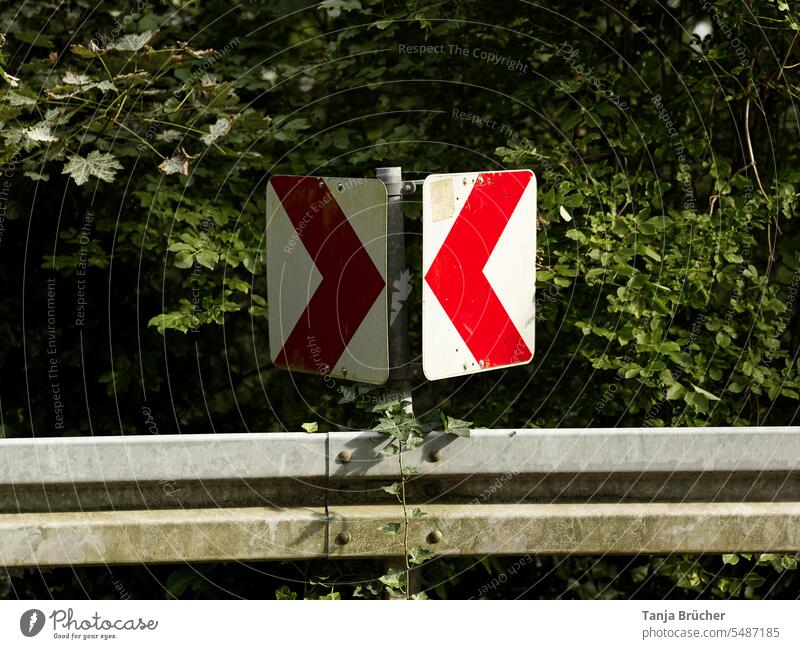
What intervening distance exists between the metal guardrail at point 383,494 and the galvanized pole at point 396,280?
170 mm

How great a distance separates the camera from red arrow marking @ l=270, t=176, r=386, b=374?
2494mm

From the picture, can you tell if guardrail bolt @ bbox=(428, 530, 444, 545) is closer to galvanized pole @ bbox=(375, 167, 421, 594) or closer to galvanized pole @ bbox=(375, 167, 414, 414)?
galvanized pole @ bbox=(375, 167, 421, 594)

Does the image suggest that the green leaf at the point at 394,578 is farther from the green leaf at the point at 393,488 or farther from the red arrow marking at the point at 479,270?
the red arrow marking at the point at 479,270

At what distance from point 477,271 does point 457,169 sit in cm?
164

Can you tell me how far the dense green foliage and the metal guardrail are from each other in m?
0.98

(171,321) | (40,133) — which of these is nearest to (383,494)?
(171,321)

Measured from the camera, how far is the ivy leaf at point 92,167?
3.34 metres

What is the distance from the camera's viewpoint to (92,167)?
3.38m

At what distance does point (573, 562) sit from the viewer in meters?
3.98

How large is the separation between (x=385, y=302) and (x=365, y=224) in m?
0.20

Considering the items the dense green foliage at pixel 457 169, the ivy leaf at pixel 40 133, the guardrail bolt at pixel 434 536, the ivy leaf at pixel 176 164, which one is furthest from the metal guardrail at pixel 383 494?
the ivy leaf at pixel 40 133

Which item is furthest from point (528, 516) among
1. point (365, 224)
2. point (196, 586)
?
point (196, 586)
